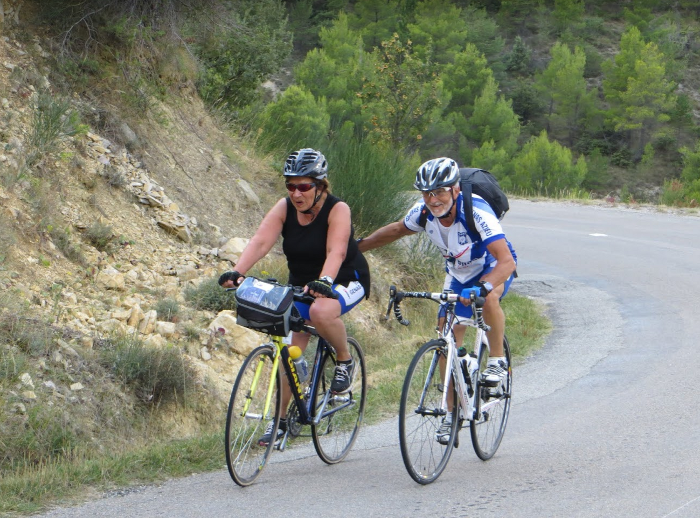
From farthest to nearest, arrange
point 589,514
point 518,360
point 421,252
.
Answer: point 421,252 → point 518,360 → point 589,514

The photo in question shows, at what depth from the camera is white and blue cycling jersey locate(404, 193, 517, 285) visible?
18.4 ft

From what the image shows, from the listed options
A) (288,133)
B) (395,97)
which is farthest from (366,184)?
(395,97)

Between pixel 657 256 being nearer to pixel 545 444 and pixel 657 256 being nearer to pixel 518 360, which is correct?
pixel 518 360

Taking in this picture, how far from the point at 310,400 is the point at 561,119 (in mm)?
63973

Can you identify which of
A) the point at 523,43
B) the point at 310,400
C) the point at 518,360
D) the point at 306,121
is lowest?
the point at 518,360

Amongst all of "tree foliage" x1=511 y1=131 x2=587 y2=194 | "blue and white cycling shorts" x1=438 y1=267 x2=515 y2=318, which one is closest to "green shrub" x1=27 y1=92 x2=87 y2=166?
"blue and white cycling shorts" x1=438 y1=267 x2=515 y2=318

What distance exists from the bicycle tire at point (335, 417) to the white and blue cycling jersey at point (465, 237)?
84 cm

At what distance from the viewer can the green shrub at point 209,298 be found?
9133mm

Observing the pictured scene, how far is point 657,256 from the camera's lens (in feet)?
51.9

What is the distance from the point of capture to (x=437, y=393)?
18.0ft

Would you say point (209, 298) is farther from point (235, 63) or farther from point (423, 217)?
point (235, 63)

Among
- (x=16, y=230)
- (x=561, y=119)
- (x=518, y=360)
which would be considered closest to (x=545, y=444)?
(x=518, y=360)

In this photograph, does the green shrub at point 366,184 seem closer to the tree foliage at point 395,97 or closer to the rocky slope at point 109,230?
the rocky slope at point 109,230

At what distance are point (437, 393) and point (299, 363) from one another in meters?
0.85
